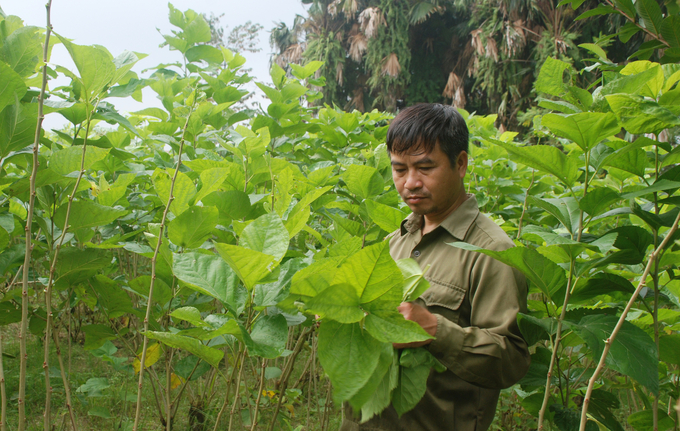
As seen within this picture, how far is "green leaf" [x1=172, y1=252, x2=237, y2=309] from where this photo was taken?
2.44ft

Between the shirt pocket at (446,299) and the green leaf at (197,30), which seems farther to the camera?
the green leaf at (197,30)

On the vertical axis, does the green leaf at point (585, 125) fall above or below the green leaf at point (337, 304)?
above

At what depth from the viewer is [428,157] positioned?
1344 mm

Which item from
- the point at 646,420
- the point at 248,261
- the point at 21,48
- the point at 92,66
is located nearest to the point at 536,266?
the point at 248,261

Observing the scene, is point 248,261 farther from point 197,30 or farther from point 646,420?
point 197,30

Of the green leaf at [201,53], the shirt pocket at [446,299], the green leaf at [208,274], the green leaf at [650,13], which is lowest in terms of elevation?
the shirt pocket at [446,299]

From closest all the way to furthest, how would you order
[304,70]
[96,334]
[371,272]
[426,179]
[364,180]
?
1. [371,272]
2. [426,179]
3. [364,180]
4. [96,334]
5. [304,70]

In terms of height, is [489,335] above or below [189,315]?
below

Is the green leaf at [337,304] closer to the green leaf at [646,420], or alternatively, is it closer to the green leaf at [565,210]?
the green leaf at [565,210]

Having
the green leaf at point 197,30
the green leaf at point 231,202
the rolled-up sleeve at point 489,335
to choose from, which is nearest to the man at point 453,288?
the rolled-up sleeve at point 489,335

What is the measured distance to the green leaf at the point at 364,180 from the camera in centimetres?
154

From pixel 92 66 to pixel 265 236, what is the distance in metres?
0.64

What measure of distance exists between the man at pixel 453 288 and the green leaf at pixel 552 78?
1.04 feet

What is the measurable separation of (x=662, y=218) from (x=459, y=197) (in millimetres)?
543
